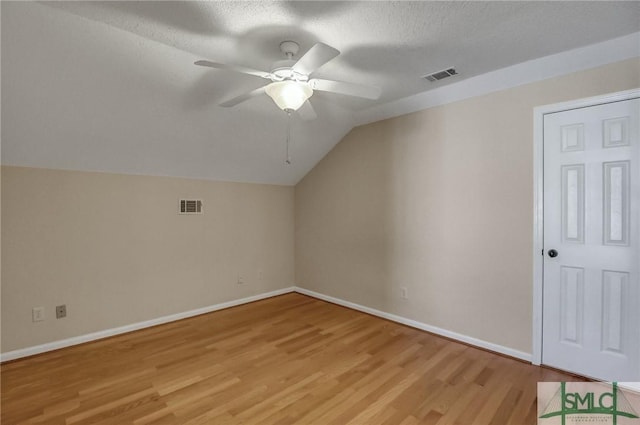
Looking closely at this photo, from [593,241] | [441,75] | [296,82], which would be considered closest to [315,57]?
[296,82]

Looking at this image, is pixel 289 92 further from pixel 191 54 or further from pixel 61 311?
pixel 61 311

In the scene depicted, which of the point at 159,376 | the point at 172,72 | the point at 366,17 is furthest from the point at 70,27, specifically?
the point at 159,376

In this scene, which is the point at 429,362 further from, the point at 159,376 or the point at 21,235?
the point at 21,235

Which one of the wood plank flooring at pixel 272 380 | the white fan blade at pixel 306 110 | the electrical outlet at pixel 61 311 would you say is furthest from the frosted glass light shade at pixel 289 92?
the electrical outlet at pixel 61 311

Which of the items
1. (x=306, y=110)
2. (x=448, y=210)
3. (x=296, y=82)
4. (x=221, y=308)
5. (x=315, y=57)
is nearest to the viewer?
(x=315, y=57)

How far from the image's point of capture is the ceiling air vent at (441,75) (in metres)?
2.56

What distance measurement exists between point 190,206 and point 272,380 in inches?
89.3

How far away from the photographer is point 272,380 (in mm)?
2268

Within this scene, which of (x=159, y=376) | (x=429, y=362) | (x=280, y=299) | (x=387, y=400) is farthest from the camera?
(x=280, y=299)

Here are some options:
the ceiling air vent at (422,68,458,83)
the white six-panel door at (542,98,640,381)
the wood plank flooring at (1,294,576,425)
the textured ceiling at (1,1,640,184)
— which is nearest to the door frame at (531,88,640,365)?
the white six-panel door at (542,98,640,381)

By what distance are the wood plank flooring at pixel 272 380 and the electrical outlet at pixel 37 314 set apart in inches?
12.7

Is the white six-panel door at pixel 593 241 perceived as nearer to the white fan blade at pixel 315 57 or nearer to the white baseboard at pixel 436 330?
the white baseboard at pixel 436 330

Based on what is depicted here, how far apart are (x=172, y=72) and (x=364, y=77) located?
1597 millimetres

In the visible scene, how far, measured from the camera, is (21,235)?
2.58 metres
